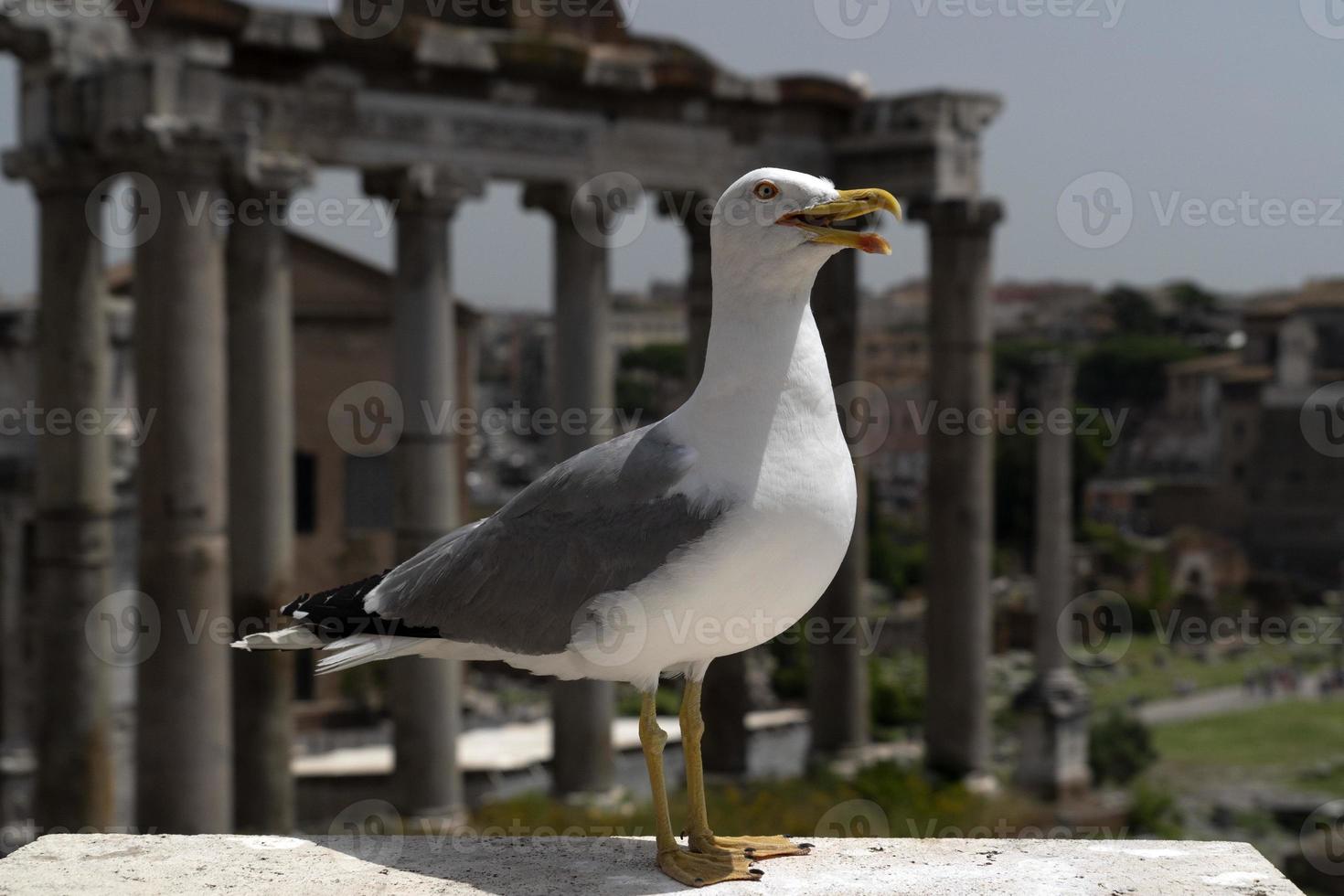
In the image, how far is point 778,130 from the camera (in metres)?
21.0

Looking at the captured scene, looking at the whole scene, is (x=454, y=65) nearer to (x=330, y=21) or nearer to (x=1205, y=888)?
(x=330, y=21)

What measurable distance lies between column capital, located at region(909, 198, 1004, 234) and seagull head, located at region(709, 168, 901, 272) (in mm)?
15029

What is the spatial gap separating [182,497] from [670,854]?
9683 millimetres

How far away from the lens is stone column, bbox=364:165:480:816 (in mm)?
17406

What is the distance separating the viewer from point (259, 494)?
1689cm

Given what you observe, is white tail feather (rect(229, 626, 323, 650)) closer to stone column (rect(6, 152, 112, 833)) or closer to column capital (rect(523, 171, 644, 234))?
stone column (rect(6, 152, 112, 833))

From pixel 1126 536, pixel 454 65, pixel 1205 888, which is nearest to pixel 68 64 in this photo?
pixel 454 65

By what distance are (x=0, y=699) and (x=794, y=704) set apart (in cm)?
2083

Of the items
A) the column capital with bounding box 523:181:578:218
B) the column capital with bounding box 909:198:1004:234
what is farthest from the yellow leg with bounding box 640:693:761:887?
the column capital with bounding box 909:198:1004:234

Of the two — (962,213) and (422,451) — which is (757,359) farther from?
(962,213)

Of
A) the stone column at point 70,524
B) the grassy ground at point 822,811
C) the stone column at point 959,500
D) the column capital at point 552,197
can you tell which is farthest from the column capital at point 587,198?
the grassy ground at point 822,811

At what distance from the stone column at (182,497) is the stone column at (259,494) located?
168cm

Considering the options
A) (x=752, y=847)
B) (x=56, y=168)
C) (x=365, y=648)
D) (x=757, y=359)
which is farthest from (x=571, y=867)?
(x=56, y=168)

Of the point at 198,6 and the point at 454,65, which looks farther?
the point at 454,65
